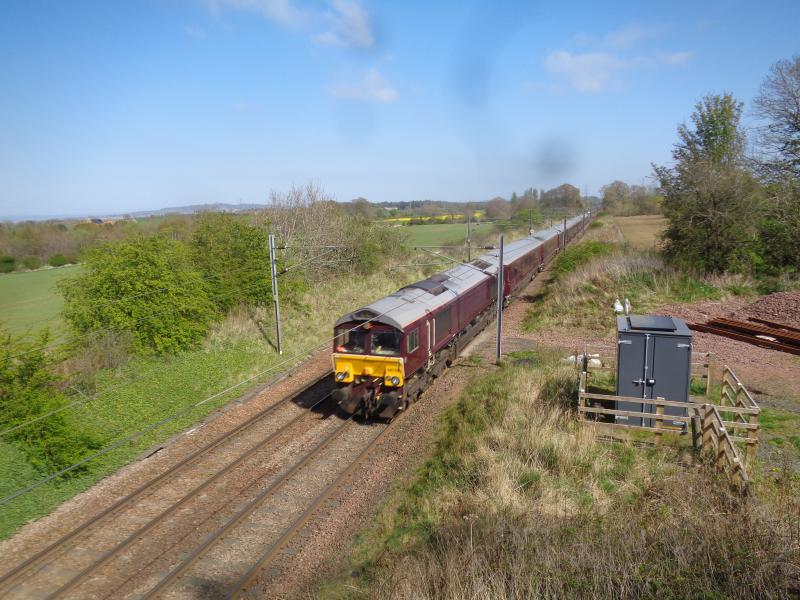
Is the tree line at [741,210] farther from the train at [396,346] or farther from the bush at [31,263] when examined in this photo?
the bush at [31,263]

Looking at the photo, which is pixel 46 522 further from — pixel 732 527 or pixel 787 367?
pixel 787 367

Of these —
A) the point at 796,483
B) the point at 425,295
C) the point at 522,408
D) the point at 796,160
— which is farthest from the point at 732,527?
the point at 796,160

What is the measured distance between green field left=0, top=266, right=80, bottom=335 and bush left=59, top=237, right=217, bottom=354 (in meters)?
3.18

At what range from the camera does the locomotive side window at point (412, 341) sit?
43.7ft

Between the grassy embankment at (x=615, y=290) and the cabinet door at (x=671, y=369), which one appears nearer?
the cabinet door at (x=671, y=369)

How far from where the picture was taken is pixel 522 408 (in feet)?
40.7

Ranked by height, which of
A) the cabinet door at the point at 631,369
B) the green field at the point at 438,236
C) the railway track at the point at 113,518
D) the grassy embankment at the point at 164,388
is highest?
the green field at the point at 438,236

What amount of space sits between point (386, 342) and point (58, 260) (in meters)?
48.0

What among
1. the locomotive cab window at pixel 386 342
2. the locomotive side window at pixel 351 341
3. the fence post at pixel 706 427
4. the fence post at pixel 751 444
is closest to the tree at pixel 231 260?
the locomotive side window at pixel 351 341

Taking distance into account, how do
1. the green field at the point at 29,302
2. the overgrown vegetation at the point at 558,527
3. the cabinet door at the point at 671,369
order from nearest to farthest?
the overgrown vegetation at the point at 558,527
the cabinet door at the point at 671,369
the green field at the point at 29,302

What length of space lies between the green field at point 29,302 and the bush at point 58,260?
16.2 ft

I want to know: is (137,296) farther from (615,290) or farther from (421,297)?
(615,290)

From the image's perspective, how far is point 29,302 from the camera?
32750 millimetres


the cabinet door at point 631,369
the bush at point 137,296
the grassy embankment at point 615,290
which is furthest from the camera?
the grassy embankment at point 615,290
